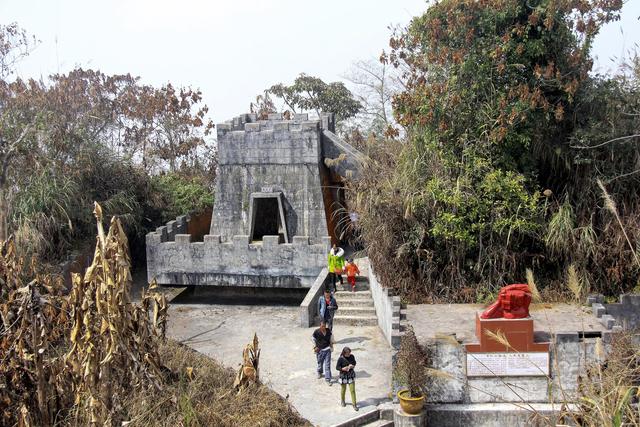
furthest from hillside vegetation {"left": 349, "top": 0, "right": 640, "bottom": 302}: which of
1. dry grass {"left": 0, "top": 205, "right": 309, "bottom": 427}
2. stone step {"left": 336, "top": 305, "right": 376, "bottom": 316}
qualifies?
dry grass {"left": 0, "top": 205, "right": 309, "bottom": 427}

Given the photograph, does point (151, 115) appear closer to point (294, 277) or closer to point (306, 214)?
point (306, 214)

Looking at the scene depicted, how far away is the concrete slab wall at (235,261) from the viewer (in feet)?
59.4

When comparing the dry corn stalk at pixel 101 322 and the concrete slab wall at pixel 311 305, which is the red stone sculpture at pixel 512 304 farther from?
the dry corn stalk at pixel 101 322

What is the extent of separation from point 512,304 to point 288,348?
532 centimetres

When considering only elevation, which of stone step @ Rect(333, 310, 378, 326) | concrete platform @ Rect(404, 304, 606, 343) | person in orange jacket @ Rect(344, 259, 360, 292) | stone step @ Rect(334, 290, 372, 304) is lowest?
stone step @ Rect(333, 310, 378, 326)

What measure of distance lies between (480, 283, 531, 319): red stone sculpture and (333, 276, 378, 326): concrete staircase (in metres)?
4.31

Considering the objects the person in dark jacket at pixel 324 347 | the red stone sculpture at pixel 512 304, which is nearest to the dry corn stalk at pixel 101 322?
the person in dark jacket at pixel 324 347

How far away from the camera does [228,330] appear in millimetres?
16281

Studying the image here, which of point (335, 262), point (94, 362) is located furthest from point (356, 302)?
point (94, 362)

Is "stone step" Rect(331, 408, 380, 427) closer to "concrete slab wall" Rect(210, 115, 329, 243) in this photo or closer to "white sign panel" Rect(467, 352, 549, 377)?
"white sign panel" Rect(467, 352, 549, 377)

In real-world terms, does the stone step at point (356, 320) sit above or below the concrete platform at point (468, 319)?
below

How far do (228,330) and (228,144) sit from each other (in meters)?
6.44

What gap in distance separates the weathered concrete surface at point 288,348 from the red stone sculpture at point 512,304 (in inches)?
98.6

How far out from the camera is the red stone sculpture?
1160 cm
